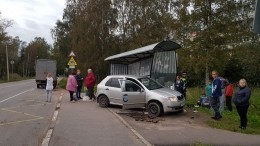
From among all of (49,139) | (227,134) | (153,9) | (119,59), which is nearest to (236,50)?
(119,59)

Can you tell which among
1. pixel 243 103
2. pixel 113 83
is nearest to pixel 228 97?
pixel 243 103

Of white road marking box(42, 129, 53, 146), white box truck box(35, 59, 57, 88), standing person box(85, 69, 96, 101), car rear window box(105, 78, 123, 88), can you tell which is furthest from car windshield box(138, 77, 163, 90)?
white box truck box(35, 59, 57, 88)

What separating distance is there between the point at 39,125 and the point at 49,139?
298cm

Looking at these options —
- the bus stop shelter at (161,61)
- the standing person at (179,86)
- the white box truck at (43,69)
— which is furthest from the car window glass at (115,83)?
the white box truck at (43,69)

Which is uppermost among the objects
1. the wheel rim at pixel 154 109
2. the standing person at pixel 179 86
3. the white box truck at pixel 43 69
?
the white box truck at pixel 43 69

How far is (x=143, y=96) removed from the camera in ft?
54.0

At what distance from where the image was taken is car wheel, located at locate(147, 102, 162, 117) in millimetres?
15656

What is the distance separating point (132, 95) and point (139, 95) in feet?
1.35

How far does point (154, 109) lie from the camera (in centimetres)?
1578

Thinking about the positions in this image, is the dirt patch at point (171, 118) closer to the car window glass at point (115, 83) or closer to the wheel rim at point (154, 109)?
the wheel rim at point (154, 109)

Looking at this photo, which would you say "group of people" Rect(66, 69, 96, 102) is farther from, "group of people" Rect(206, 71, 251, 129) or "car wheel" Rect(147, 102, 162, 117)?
"group of people" Rect(206, 71, 251, 129)

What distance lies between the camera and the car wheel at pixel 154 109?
1566cm

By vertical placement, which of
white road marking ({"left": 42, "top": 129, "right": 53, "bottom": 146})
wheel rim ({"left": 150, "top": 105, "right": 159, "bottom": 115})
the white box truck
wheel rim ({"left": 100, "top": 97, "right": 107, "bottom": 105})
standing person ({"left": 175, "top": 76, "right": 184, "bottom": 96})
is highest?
the white box truck

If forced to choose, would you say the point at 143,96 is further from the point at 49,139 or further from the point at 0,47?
the point at 0,47
